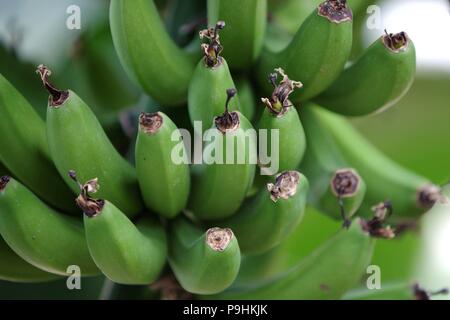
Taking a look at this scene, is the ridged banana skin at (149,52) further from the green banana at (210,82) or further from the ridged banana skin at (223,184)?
the ridged banana skin at (223,184)

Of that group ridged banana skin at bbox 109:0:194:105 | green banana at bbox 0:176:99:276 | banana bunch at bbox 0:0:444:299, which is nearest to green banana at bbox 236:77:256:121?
banana bunch at bbox 0:0:444:299

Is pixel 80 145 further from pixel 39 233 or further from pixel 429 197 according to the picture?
pixel 429 197

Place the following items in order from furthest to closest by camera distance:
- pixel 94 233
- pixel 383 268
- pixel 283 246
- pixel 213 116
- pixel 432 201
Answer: pixel 383 268
pixel 283 246
pixel 432 201
pixel 213 116
pixel 94 233

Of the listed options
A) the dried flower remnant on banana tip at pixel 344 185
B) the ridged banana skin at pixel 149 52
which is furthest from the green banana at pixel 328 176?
the ridged banana skin at pixel 149 52

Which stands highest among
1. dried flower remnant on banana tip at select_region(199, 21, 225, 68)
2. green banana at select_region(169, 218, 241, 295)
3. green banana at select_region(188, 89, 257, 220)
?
dried flower remnant on banana tip at select_region(199, 21, 225, 68)

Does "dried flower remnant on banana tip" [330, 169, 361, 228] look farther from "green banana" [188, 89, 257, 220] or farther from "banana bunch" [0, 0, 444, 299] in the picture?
"green banana" [188, 89, 257, 220]

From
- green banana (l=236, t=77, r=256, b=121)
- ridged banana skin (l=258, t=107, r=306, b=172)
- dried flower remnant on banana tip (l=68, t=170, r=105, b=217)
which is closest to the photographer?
dried flower remnant on banana tip (l=68, t=170, r=105, b=217)

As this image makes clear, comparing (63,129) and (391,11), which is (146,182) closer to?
(63,129)
